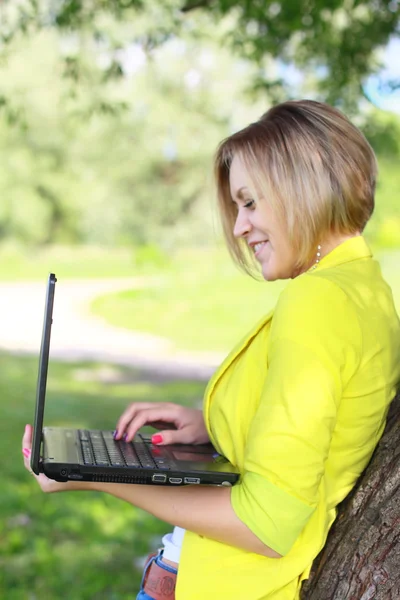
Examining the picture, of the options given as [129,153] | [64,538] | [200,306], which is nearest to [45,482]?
[64,538]

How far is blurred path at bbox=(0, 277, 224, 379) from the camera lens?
35.6ft

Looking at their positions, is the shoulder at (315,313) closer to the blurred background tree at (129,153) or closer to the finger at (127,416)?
the finger at (127,416)

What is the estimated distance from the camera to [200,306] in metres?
15.3

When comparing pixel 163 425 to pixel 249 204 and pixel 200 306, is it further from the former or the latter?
pixel 200 306

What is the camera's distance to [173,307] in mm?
15297

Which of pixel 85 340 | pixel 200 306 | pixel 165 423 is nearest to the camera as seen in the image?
pixel 165 423

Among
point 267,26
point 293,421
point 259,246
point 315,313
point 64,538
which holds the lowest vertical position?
point 64,538

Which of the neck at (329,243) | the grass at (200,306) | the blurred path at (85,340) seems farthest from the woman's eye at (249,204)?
the grass at (200,306)

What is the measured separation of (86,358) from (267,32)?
22.5 ft

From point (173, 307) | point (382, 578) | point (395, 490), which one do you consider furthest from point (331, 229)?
point (173, 307)

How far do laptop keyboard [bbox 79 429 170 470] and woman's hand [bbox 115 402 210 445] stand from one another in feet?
0.14

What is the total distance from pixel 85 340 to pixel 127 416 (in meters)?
10.7

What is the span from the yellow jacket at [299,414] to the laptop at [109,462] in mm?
52

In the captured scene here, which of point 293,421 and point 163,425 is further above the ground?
point 293,421
